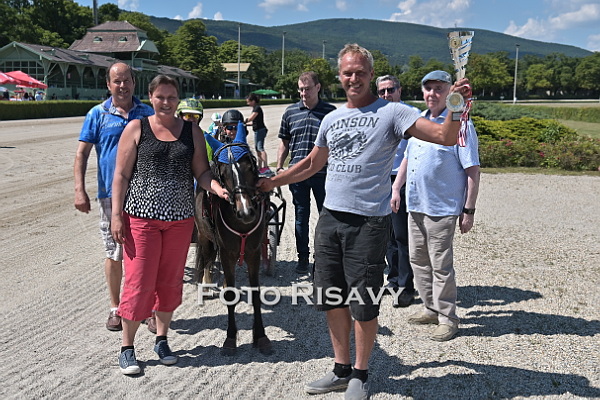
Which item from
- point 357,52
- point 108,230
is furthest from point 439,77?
point 108,230

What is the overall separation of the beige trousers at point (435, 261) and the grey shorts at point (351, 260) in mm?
1191

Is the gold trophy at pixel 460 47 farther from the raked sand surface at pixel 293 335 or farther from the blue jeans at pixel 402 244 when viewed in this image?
the blue jeans at pixel 402 244

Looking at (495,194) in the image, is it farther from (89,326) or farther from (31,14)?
(31,14)

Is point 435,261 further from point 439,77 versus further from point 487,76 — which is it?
point 487,76

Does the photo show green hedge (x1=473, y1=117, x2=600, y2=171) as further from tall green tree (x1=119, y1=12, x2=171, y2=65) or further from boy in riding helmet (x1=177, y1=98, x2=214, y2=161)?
tall green tree (x1=119, y1=12, x2=171, y2=65)

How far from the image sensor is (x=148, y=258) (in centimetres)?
397

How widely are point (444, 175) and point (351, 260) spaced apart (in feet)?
4.98

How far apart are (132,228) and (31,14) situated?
8129 centimetres

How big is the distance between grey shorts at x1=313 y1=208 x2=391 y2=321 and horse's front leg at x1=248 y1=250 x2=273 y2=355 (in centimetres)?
99

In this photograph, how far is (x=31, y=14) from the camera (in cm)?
7338

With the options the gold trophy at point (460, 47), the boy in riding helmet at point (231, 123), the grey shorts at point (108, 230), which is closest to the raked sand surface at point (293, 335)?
the grey shorts at point (108, 230)

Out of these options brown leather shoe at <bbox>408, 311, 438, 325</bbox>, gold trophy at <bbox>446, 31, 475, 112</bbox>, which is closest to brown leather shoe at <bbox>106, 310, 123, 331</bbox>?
brown leather shoe at <bbox>408, 311, 438, 325</bbox>

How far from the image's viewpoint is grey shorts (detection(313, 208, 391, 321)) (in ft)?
11.5

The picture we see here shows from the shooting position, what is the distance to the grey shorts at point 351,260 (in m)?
3.51
